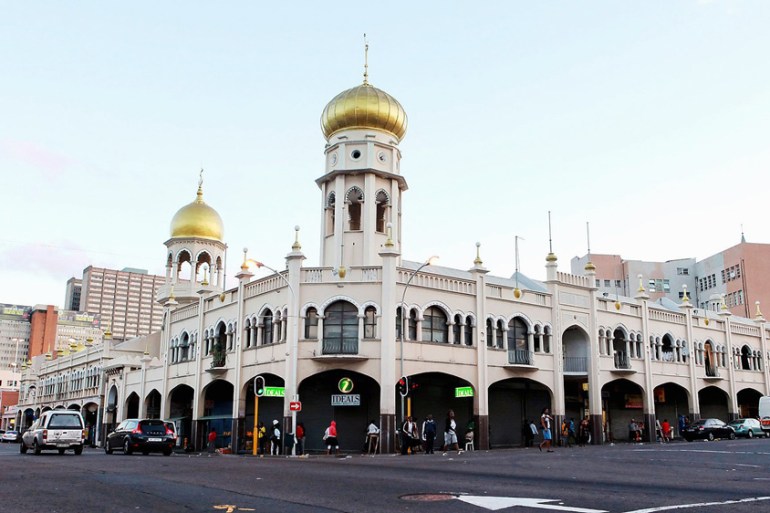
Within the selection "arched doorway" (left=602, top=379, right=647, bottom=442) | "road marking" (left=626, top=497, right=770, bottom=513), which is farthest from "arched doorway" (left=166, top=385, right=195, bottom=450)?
"road marking" (left=626, top=497, right=770, bottom=513)

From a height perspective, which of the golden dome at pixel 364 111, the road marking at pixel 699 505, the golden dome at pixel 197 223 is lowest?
the road marking at pixel 699 505

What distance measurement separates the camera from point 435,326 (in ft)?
125

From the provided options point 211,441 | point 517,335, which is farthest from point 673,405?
point 211,441

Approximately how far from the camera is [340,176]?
4312 centimetres

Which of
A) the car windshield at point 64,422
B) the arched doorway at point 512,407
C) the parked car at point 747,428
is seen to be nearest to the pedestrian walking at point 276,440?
the car windshield at point 64,422

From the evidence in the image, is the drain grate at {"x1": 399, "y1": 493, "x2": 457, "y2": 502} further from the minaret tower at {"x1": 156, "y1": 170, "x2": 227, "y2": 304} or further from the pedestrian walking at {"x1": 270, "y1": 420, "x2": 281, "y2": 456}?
the minaret tower at {"x1": 156, "y1": 170, "x2": 227, "y2": 304}

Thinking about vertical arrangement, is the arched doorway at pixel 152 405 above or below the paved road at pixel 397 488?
above

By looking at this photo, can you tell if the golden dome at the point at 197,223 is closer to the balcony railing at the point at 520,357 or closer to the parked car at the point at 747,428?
the balcony railing at the point at 520,357

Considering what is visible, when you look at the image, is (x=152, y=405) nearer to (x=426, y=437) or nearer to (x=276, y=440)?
(x=276, y=440)

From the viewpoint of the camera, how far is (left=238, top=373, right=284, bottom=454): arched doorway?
131 feet

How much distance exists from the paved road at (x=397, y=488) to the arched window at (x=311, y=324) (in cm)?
1570

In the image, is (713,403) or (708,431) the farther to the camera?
(713,403)

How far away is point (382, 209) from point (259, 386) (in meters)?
13.0

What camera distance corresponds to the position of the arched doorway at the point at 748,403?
2264 inches
